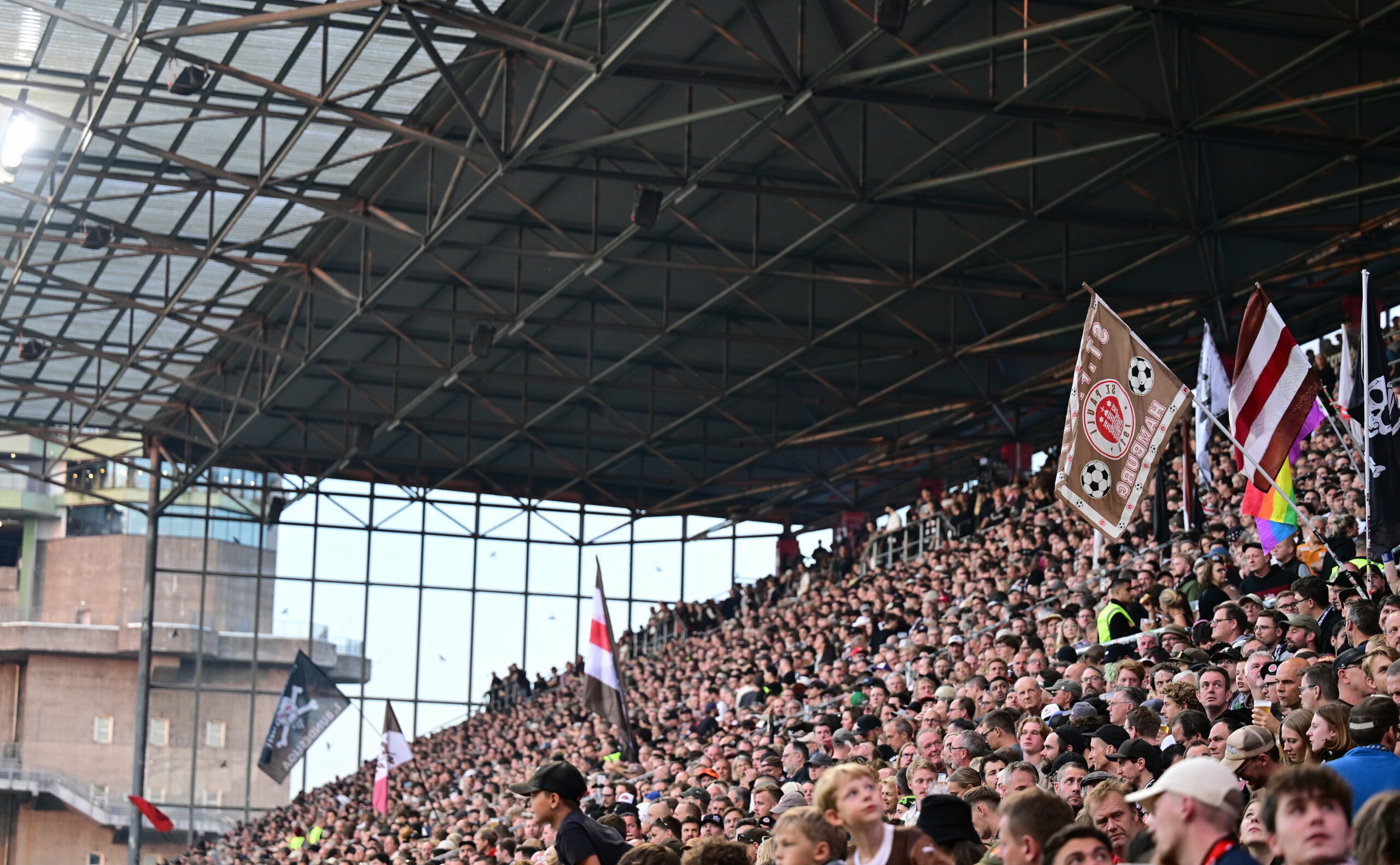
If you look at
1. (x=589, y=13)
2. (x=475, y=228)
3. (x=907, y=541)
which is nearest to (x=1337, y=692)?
(x=589, y=13)

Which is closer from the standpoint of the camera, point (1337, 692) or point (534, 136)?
point (1337, 692)

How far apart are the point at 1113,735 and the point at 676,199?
13379 millimetres

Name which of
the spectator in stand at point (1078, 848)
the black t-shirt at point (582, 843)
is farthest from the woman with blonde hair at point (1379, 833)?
the black t-shirt at point (582, 843)

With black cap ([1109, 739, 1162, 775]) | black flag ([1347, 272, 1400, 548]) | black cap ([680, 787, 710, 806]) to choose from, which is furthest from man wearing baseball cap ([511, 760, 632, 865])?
black flag ([1347, 272, 1400, 548])

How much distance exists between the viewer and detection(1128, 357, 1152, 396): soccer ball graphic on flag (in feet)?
40.7

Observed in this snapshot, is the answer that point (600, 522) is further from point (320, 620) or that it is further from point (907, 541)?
point (907, 541)

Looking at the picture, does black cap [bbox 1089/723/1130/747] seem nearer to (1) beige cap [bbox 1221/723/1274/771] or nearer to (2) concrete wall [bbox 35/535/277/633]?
(1) beige cap [bbox 1221/723/1274/771]

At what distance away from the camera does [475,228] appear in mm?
26062

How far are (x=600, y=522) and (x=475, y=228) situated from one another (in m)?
17.5

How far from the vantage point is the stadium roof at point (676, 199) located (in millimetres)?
18578

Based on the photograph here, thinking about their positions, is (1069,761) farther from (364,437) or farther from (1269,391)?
(364,437)

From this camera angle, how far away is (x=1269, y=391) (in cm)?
1234

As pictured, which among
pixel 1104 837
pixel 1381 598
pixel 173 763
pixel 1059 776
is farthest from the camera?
pixel 173 763

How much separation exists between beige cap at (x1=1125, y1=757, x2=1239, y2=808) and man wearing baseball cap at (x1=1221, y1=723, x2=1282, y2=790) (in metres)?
2.94
